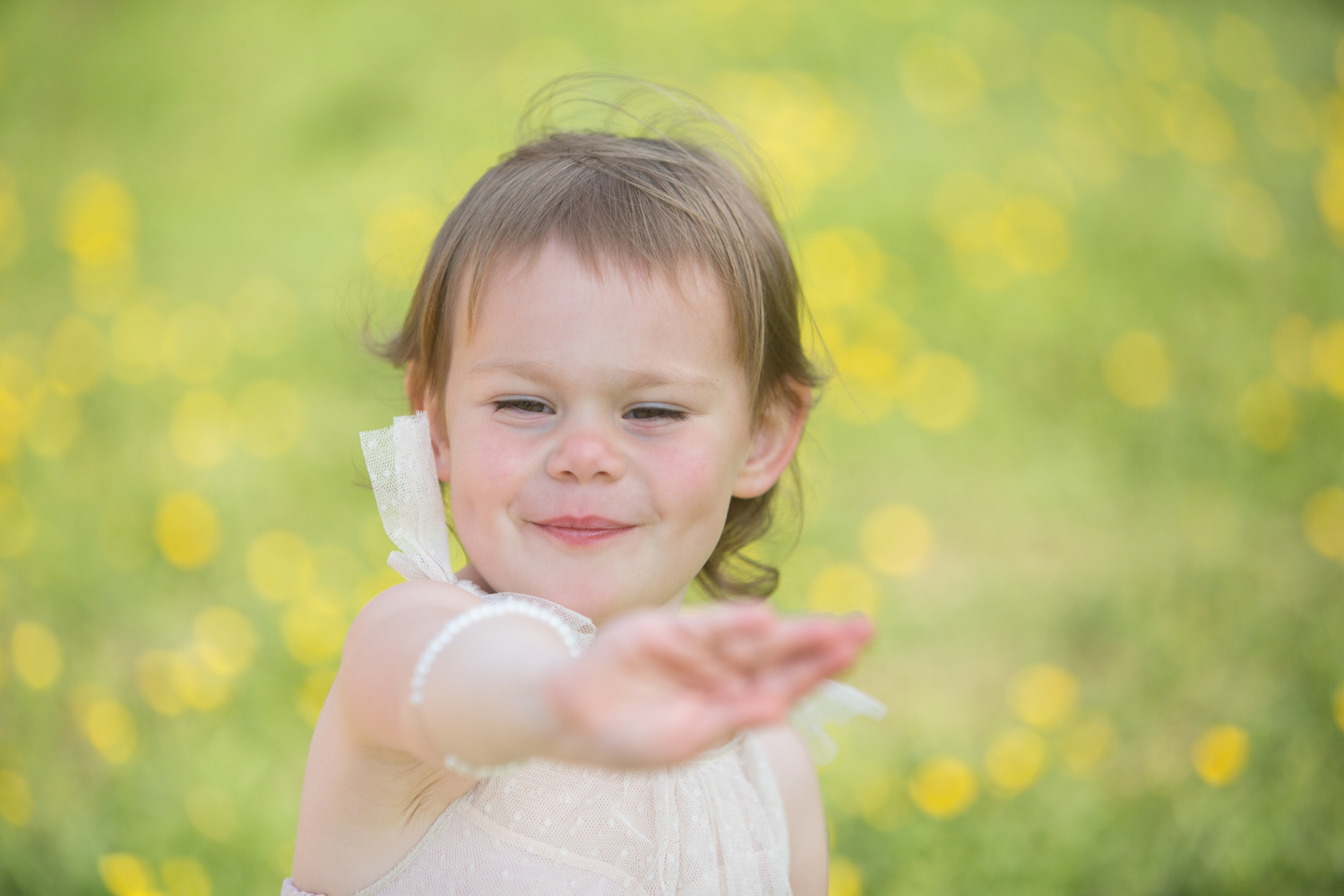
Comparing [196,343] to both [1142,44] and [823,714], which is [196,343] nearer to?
[823,714]

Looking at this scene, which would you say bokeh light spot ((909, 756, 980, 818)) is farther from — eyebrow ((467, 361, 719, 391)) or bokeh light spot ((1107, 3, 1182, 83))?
bokeh light spot ((1107, 3, 1182, 83))

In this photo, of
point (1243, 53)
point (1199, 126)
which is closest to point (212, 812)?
point (1199, 126)

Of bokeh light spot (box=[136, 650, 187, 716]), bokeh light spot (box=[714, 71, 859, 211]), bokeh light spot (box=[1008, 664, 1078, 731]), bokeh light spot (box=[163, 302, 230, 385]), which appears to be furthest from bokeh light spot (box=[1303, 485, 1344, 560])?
bokeh light spot (box=[163, 302, 230, 385])

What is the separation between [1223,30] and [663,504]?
15.0 feet

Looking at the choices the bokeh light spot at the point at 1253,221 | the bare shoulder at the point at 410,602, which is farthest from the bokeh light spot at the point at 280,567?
the bokeh light spot at the point at 1253,221

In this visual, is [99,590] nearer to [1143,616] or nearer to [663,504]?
[663,504]

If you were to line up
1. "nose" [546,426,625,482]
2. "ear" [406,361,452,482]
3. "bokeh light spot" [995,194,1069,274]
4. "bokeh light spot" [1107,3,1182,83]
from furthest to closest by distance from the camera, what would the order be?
"bokeh light spot" [1107,3,1182,83] < "bokeh light spot" [995,194,1069,274] < "ear" [406,361,452,482] < "nose" [546,426,625,482]

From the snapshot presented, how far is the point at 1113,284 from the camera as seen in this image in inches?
144

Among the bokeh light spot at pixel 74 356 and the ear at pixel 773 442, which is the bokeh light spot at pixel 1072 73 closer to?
the ear at pixel 773 442

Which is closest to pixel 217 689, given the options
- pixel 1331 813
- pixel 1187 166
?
Answer: pixel 1331 813

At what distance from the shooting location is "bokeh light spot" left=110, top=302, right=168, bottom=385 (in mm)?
3102

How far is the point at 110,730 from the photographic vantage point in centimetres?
220

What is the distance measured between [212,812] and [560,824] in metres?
1.06

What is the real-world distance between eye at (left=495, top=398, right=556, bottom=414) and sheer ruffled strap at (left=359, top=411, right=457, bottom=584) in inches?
5.1
